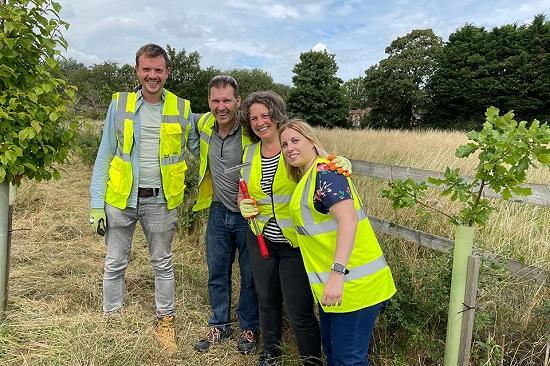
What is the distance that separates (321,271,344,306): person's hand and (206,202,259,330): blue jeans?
4.04 ft

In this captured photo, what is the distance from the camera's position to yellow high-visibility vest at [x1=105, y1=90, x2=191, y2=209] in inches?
Answer: 119

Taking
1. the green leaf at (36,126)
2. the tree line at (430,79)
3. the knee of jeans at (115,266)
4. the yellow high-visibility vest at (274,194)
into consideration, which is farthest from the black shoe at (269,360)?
the tree line at (430,79)

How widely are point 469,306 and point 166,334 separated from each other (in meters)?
2.21

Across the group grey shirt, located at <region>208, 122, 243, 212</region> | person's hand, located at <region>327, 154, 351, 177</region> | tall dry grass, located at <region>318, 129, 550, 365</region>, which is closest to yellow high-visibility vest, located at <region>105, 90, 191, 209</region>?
grey shirt, located at <region>208, 122, 243, 212</region>

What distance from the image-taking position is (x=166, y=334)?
10.7 ft

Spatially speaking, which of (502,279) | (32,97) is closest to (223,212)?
(32,97)

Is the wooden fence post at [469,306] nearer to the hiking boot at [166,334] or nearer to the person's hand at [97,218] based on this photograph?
the hiking boot at [166,334]

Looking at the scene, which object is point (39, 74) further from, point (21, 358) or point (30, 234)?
point (30, 234)

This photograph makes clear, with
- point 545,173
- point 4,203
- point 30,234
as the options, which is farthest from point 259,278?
point 545,173

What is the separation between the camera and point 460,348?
2203mm

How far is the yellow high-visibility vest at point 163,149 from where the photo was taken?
9.95 feet

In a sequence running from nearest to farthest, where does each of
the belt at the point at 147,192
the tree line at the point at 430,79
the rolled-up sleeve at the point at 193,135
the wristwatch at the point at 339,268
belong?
the wristwatch at the point at 339,268, the belt at the point at 147,192, the rolled-up sleeve at the point at 193,135, the tree line at the point at 430,79

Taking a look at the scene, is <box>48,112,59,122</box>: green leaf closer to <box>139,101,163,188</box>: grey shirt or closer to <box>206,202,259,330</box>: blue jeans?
<box>139,101,163,188</box>: grey shirt

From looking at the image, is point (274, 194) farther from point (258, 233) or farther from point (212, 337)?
point (212, 337)
